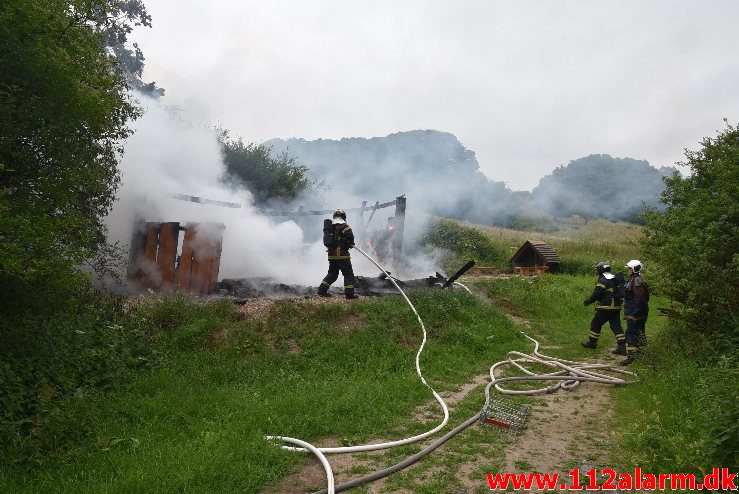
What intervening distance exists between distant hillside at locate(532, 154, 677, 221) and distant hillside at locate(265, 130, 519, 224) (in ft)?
18.5

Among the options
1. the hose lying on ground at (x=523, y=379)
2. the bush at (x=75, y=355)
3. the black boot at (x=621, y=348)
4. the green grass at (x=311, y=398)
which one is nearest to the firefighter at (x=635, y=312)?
the green grass at (x=311, y=398)

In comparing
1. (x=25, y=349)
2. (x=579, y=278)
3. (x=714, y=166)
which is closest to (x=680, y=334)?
(x=714, y=166)

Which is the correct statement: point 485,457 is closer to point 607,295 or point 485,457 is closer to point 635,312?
point 635,312

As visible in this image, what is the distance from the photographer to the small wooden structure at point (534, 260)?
821 inches

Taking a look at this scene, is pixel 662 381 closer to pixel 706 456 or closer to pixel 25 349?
pixel 706 456

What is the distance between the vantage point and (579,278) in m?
19.2

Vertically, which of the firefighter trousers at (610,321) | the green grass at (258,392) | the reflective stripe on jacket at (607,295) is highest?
the reflective stripe on jacket at (607,295)

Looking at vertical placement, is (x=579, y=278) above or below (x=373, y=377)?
above

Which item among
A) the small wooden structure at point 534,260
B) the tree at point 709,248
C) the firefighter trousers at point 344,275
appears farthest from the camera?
the small wooden structure at point 534,260

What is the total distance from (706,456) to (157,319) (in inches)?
311

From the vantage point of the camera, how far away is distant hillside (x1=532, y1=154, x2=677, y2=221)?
1784 inches

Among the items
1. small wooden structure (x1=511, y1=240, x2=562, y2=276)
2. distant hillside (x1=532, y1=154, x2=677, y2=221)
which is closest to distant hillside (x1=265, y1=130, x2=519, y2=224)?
distant hillside (x1=532, y1=154, x2=677, y2=221)

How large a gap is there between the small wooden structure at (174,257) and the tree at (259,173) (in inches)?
293

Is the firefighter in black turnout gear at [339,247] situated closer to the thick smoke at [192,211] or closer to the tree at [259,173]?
the thick smoke at [192,211]
